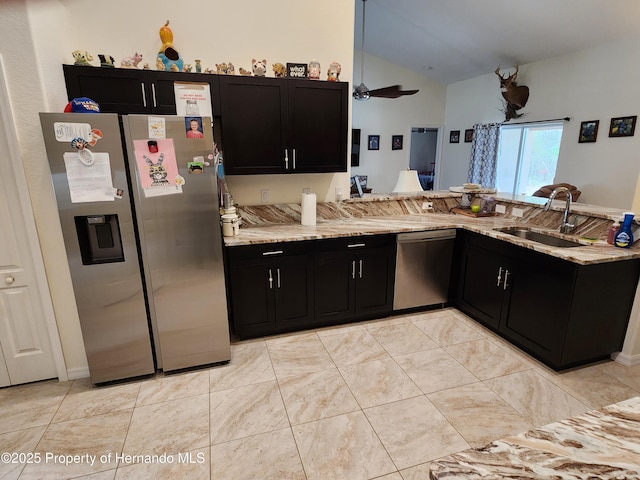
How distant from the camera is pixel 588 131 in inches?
201

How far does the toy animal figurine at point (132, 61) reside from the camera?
100 inches

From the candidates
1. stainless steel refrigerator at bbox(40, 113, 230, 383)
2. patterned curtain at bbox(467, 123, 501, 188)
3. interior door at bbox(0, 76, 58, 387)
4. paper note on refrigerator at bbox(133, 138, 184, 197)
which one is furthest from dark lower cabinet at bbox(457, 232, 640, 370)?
patterned curtain at bbox(467, 123, 501, 188)

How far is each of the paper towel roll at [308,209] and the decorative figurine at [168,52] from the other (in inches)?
55.0

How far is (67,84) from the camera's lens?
2.30 m

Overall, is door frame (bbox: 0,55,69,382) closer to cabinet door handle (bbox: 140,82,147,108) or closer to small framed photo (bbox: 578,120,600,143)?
cabinet door handle (bbox: 140,82,147,108)

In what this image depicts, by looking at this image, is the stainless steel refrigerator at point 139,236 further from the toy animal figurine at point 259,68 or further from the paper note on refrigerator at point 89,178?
the toy animal figurine at point 259,68

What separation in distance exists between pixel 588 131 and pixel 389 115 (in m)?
4.02

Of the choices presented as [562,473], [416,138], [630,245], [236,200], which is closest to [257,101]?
[236,200]

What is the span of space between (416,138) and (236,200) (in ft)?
26.1

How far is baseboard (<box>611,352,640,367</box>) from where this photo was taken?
8.29 ft

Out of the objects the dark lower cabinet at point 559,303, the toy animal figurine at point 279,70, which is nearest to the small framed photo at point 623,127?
the dark lower cabinet at point 559,303

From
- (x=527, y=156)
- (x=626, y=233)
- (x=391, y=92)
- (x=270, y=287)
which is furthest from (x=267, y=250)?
(x=527, y=156)

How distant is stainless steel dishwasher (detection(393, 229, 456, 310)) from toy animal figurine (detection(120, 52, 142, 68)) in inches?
98.8

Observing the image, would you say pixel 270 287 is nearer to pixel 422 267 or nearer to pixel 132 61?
pixel 422 267
